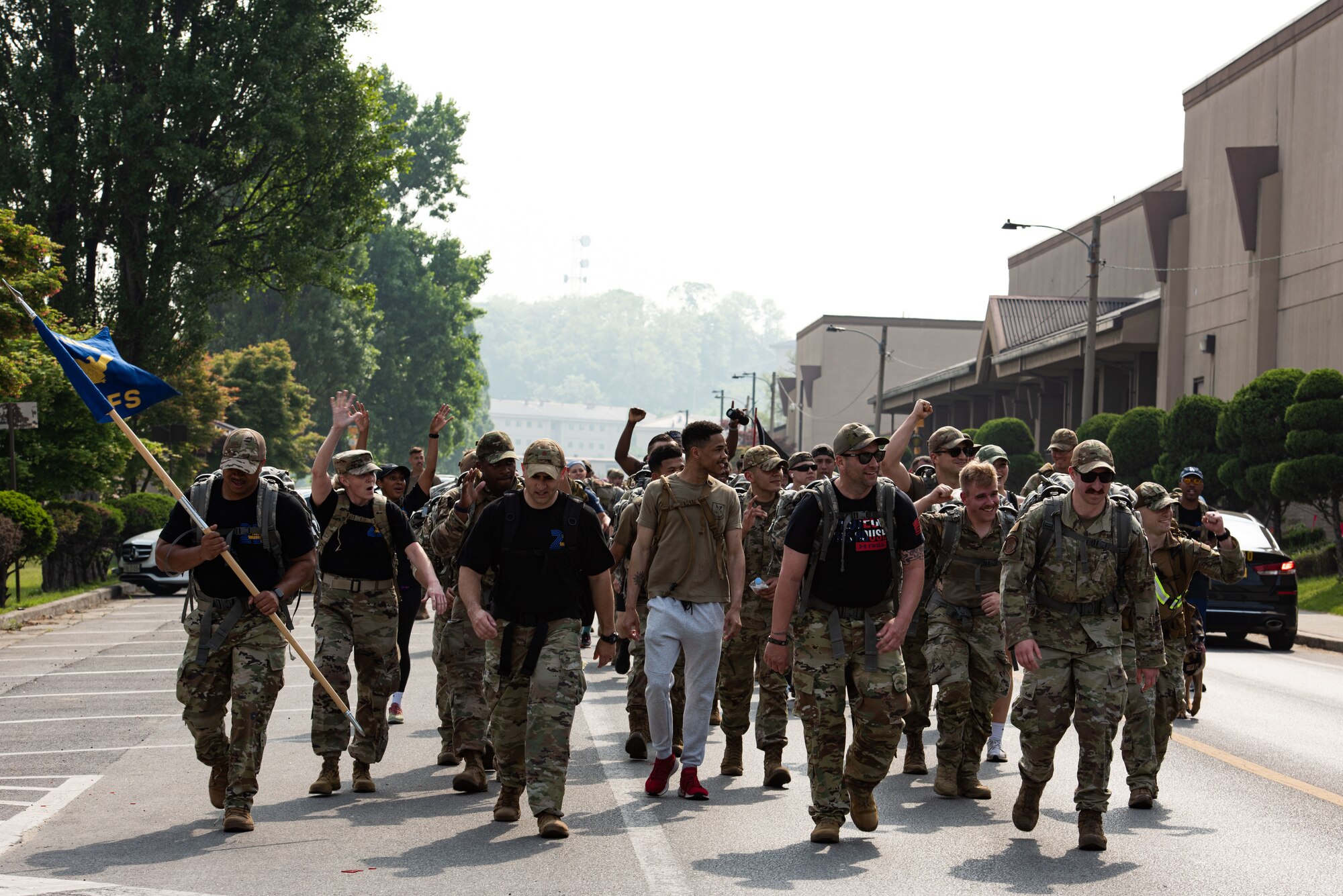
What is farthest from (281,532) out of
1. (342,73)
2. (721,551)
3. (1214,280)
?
(1214,280)

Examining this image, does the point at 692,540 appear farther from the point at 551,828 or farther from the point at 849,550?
the point at 551,828

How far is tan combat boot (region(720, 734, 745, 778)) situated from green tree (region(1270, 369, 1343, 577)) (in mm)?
19677

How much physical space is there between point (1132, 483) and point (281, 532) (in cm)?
3032

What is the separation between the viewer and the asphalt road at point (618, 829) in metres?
6.93

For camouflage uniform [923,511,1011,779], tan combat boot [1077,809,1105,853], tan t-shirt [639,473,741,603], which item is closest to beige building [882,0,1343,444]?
camouflage uniform [923,511,1011,779]

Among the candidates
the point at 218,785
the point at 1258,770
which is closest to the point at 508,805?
the point at 218,785

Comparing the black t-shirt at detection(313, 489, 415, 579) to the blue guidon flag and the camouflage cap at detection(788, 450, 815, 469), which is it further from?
the camouflage cap at detection(788, 450, 815, 469)

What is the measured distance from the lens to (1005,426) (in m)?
46.2

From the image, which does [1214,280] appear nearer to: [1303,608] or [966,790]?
[1303,608]

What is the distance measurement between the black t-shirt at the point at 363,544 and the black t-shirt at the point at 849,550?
244 cm

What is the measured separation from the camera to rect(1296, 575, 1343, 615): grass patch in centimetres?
2645

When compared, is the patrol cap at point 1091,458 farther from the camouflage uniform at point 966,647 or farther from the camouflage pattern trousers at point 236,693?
the camouflage pattern trousers at point 236,693

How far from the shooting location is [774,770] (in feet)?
30.8

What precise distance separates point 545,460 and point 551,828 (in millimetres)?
1815
